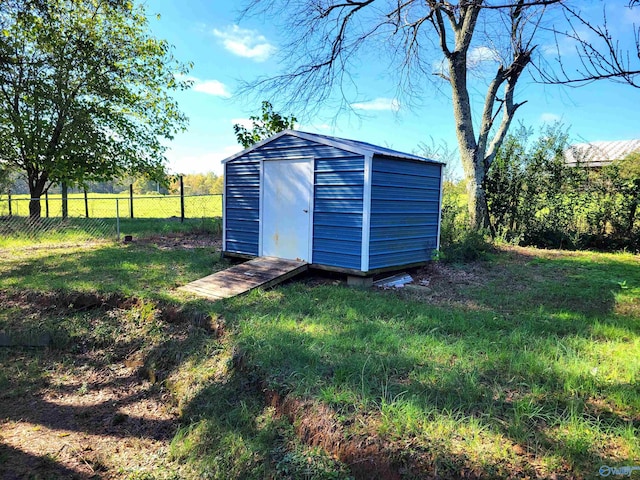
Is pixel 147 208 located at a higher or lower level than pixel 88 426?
higher

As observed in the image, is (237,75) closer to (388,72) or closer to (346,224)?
(346,224)

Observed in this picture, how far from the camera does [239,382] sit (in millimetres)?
3180

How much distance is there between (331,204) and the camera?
6137 mm

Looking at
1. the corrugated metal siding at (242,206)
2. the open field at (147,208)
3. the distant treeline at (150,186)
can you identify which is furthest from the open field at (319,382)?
the open field at (147,208)

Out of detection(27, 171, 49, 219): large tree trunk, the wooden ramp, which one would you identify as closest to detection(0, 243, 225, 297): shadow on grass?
the wooden ramp

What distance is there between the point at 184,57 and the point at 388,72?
26.3 ft

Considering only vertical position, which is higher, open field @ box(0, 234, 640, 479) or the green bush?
the green bush

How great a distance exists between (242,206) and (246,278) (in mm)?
1955

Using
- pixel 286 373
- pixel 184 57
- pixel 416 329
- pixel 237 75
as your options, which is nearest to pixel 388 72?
pixel 237 75

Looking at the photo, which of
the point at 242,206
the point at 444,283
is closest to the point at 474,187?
the point at 444,283

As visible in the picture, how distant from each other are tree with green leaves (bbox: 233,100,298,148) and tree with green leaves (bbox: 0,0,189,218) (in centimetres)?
318

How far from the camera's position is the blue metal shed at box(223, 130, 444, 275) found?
5879mm

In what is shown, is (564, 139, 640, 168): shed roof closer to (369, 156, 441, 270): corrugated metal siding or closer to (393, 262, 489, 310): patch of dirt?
(393, 262, 489, 310): patch of dirt

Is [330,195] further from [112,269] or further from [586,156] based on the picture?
[586,156]
